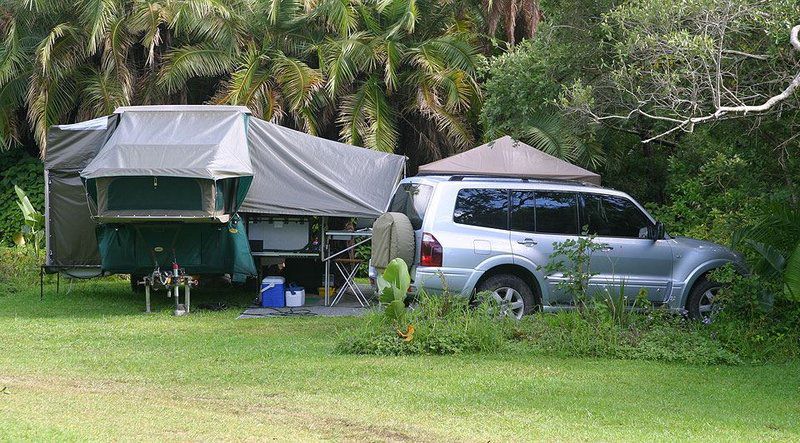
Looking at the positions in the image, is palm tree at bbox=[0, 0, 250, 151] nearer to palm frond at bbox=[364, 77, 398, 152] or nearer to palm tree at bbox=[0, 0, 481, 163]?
palm tree at bbox=[0, 0, 481, 163]

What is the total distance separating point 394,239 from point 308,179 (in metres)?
3.54

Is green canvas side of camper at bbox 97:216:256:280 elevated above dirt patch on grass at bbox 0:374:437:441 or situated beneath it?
elevated above

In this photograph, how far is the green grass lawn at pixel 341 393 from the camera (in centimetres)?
668

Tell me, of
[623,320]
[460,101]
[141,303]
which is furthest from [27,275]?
[623,320]

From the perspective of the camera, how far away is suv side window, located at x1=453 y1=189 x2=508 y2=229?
37.9ft

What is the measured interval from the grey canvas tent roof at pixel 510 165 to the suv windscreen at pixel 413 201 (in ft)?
9.78

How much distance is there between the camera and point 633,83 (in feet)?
33.7

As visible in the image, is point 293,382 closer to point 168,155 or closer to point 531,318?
point 531,318

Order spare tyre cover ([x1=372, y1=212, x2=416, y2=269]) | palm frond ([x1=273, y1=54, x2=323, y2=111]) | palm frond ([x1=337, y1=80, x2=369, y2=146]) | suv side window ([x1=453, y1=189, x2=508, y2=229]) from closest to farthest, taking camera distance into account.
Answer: spare tyre cover ([x1=372, y1=212, x2=416, y2=269]) → suv side window ([x1=453, y1=189, x2=508, y2=229]) → palm frond ([x1=273, y1=54, x2=323, y2=111]) → palm frond ([x1=337, y1=80, x2=369, y2=146])

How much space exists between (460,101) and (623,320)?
27.2 ft

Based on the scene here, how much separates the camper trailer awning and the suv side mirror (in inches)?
202

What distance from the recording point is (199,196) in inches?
494

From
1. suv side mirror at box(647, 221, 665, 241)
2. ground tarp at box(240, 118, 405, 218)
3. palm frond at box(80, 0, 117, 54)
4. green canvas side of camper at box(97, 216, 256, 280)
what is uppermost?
palm frond at box(80, 0, 117, 54)

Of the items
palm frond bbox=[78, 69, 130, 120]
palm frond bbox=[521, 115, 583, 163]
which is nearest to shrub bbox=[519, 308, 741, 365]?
palm frond bbox=[521, 115, 583, 163]
